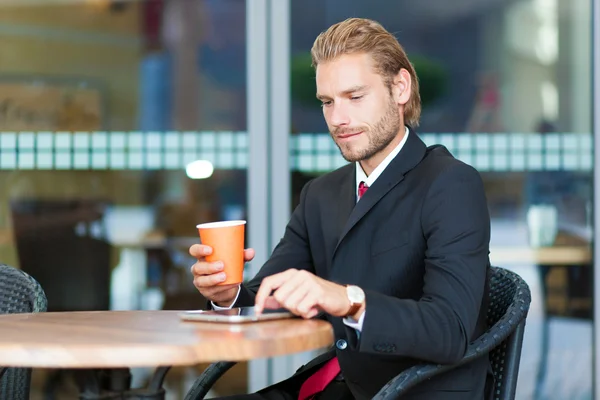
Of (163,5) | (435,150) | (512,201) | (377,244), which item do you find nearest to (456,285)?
(377,244)

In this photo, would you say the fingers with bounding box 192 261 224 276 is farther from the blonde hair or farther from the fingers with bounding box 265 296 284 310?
the blonde hair

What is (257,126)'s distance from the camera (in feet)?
12.9

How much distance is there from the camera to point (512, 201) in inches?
156

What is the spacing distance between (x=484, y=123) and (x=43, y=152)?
1.84m

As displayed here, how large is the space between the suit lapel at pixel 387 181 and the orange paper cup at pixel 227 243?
325mm

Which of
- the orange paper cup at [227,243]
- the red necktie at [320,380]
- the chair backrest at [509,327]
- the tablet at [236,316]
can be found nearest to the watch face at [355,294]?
the tablet at [236,316]

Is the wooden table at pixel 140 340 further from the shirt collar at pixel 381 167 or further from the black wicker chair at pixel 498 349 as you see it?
the shirt collar at pixel 381 167

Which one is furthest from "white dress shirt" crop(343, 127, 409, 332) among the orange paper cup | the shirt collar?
the orange paper cup

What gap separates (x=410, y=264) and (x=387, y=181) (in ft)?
0.66

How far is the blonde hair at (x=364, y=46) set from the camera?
2.08 m

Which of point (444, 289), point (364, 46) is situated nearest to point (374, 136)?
point (364, 46)

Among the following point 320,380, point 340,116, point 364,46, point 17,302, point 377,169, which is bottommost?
point 320,380

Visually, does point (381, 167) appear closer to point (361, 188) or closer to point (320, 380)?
point (361, 188)

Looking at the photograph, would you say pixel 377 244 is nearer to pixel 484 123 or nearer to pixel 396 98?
pixel 396 98
